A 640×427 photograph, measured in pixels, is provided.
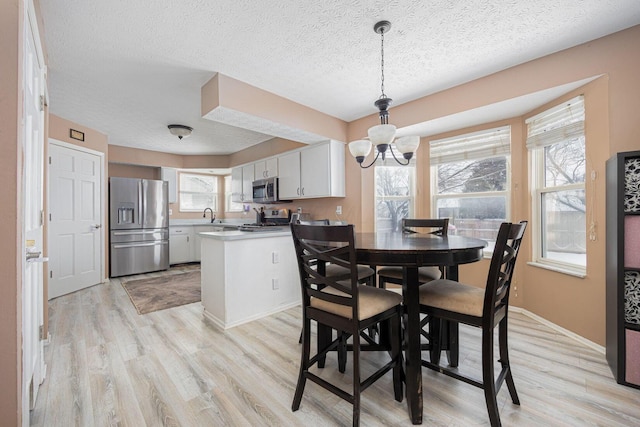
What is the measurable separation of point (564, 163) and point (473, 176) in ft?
2.76

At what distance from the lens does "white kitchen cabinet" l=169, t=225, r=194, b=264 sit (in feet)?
18.4

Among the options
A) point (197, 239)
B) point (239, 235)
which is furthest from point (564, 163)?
point (197, 239)

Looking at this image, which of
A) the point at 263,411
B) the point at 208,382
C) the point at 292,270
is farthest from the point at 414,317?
the point at 292,270

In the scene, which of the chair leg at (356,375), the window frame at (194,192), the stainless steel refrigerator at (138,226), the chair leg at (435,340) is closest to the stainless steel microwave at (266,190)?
the stainless steel refrigerator at (138,226)

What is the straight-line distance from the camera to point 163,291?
12.3ft

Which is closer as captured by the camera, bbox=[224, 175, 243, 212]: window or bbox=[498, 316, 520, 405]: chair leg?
bbox=[498, 316, 520, 405]: chair leg

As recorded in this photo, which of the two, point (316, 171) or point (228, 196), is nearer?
point (316, 171)

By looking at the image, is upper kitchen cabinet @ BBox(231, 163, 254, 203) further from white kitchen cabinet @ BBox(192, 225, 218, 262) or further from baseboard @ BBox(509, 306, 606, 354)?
baseboard @ BBox(509, 306, 606, 354)

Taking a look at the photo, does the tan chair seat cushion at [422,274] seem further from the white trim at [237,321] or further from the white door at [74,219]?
the white door at [74,219]

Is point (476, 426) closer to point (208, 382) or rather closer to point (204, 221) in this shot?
point (208, 382)

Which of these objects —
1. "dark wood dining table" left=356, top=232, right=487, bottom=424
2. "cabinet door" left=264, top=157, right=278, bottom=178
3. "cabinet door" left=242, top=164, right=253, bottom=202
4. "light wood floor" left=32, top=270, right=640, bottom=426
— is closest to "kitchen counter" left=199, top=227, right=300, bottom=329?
"light wood floor" left=32, top=270, right=640, bottom=426

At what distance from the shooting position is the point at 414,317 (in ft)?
4.75

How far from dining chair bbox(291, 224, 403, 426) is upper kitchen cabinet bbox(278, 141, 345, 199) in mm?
2265

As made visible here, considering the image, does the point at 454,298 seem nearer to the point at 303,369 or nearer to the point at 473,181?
the point at 303,369
